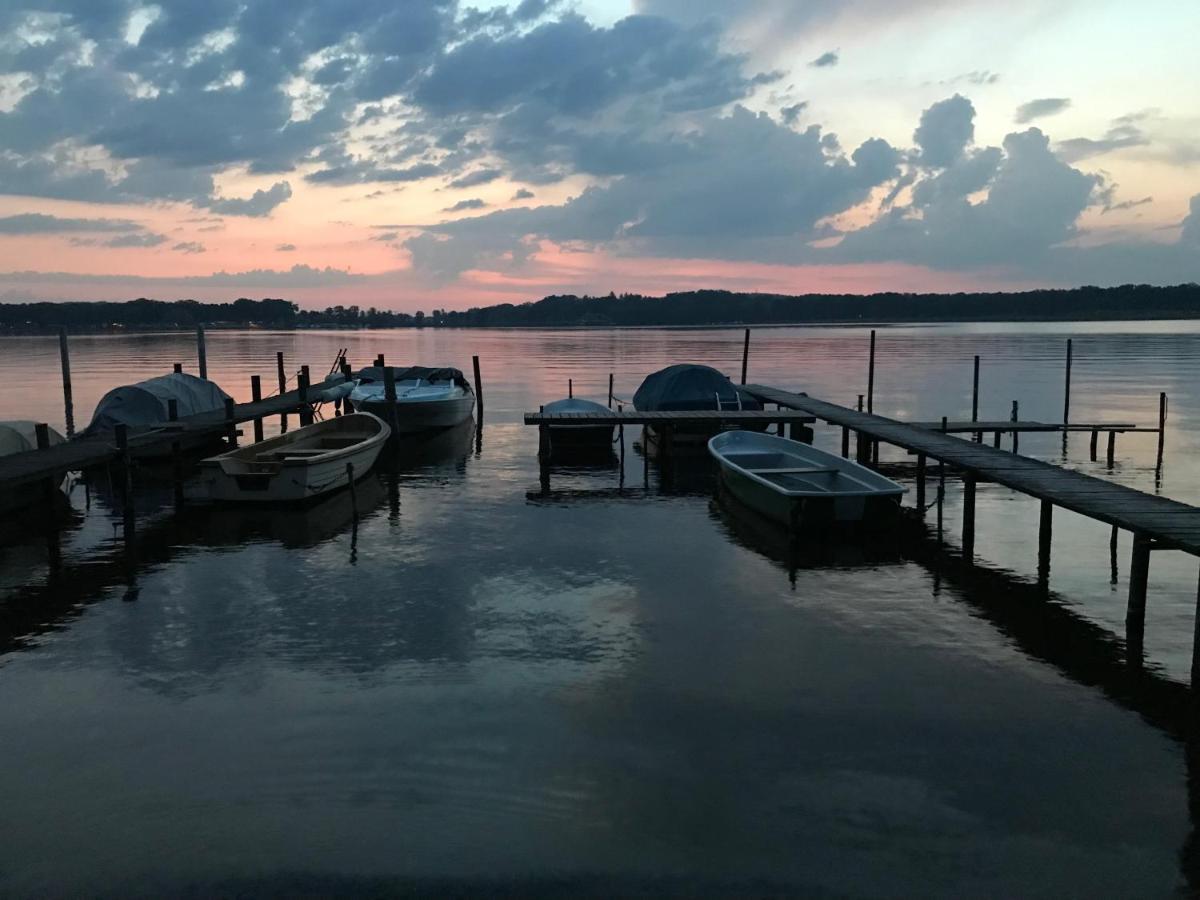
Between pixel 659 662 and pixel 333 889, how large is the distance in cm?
525

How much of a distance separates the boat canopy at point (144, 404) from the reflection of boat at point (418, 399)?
5.49 metres

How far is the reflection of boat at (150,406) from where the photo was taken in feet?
84.9

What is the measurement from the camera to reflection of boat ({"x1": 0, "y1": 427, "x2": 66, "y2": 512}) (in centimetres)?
1972

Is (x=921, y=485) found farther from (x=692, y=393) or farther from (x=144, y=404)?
(x=144, y=404)

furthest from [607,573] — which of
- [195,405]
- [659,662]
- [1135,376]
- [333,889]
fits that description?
[1135,376]

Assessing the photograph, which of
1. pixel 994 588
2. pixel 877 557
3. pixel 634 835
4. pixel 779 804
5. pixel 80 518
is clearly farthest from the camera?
pixel 80 518

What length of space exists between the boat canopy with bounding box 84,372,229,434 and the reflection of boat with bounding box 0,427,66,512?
2988 mm

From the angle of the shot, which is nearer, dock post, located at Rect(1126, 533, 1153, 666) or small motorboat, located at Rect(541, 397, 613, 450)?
dock post, located at Rect(1126, 533, 1153, 666)

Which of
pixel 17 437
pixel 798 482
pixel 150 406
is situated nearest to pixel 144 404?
pixel 150 406

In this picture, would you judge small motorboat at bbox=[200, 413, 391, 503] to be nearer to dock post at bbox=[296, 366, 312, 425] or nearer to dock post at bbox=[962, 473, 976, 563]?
dock post at bbox=[296, 366, 312, 425]

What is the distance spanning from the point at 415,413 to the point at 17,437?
1291cm

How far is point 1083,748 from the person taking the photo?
9000 millimetres

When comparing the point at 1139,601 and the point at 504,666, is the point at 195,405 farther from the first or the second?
the point at 1139,601

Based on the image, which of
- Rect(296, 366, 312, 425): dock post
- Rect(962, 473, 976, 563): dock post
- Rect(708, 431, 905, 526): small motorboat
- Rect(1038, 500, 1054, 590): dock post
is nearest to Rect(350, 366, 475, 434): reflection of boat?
Rect(296, 366, 312, 425): dock post
